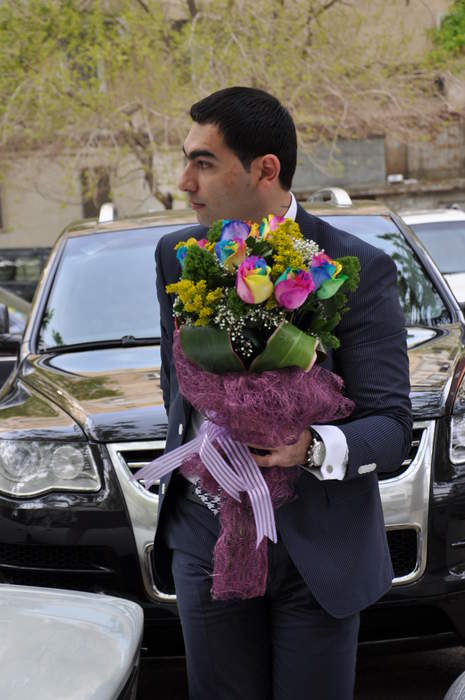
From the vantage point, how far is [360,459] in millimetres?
2332

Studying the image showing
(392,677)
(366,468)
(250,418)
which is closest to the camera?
(250,418)

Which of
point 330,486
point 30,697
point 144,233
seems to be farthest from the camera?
point 144,233

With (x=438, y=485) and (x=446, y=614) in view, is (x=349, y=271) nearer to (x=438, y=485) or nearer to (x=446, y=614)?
(x=438, y=485)

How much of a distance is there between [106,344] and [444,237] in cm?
892

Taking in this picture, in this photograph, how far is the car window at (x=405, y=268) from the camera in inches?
197

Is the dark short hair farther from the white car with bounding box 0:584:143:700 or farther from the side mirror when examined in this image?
the side mirror

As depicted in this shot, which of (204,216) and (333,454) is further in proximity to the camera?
(204,216)

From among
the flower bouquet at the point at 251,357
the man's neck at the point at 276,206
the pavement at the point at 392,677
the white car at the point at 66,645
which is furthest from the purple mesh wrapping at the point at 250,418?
the pavement at the point at 392,677

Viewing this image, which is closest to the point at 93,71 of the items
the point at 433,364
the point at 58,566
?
the point at 433,364

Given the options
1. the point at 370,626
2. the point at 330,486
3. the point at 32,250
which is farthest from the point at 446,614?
the point at 32,250

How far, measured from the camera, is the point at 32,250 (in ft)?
56.3

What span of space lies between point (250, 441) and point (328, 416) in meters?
0.17

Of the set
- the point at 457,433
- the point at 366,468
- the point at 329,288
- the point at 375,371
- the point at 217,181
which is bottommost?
the point at 457,433

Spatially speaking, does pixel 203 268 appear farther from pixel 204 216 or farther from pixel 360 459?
pixel 360 459
